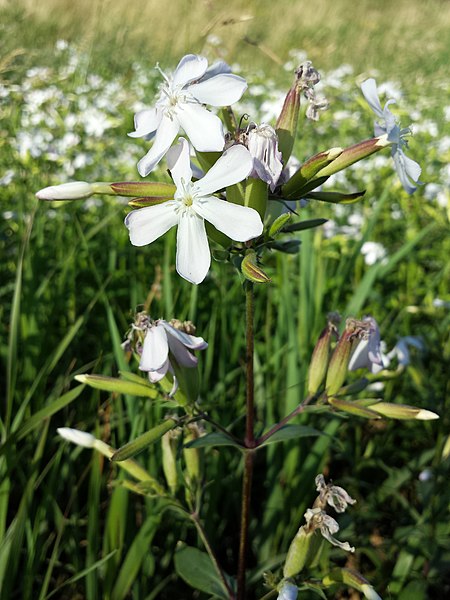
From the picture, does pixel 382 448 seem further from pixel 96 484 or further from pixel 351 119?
pixel 351 119

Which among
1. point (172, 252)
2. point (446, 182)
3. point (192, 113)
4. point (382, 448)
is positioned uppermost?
point (446, 182)

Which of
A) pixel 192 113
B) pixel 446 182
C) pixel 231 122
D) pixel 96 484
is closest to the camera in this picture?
pixel 192 113

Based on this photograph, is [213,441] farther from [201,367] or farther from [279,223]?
[201,367]

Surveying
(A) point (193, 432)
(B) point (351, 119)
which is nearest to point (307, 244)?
(A) point (193, 432)

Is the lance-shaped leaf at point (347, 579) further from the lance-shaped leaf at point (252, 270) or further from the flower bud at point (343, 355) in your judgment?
the lance-shaped leaf at point (252, 270)

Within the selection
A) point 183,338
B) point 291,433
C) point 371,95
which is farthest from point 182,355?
point 371,95

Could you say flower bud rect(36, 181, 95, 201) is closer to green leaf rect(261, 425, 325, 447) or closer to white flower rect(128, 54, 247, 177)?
white flower rect(128, 54, 247, 177)

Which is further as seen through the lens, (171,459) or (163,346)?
(171,459)

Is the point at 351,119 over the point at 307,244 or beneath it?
over
